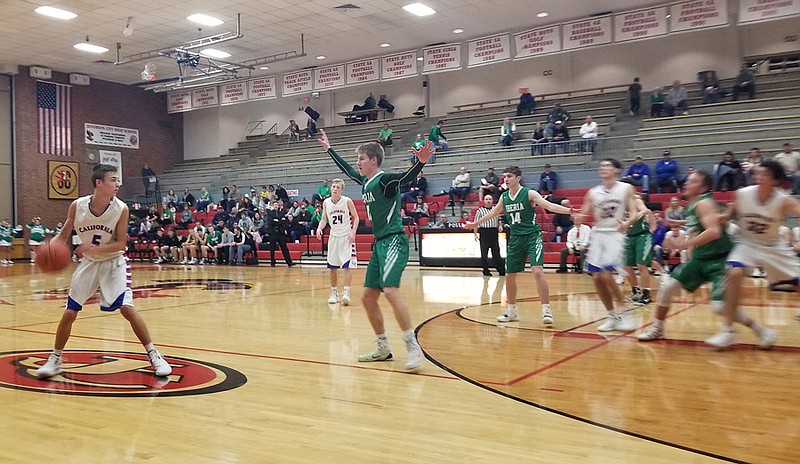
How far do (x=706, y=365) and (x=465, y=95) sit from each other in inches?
914

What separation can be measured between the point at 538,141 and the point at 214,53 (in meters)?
12.4

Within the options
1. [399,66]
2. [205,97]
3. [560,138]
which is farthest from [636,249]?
[205,97]

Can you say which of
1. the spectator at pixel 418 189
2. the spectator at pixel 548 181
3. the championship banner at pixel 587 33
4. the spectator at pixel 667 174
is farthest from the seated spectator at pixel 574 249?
the spectator at pixel 418 189

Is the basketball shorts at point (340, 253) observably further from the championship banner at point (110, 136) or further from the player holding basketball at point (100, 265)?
the championship banner at point (110, 136)

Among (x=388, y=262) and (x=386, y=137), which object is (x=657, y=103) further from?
(x=388, y=262)

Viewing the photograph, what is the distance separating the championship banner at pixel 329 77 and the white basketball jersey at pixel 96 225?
17319mm

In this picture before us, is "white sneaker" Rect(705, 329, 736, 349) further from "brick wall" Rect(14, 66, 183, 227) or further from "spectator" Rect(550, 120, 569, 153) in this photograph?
"brick wall" Rect(14, 66, 183, 227)

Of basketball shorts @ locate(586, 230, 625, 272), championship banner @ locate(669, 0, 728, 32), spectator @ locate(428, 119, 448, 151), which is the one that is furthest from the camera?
spectator @ locate(428, 119, 448, 151)

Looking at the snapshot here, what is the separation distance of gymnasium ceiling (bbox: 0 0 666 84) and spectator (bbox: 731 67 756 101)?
3501 mm

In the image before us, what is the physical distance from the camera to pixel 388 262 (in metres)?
5.24

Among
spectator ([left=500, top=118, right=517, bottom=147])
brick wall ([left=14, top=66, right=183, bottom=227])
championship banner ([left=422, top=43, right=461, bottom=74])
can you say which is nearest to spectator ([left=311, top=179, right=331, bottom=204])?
championship banner ([left=422, top=43, right=461, bottom=74])

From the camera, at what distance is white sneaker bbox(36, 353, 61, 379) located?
4.79 metres

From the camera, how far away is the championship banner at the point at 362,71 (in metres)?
20.9

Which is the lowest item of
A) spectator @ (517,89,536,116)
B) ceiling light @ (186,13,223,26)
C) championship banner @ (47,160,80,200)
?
championship banner @ (47,160,80,200)
